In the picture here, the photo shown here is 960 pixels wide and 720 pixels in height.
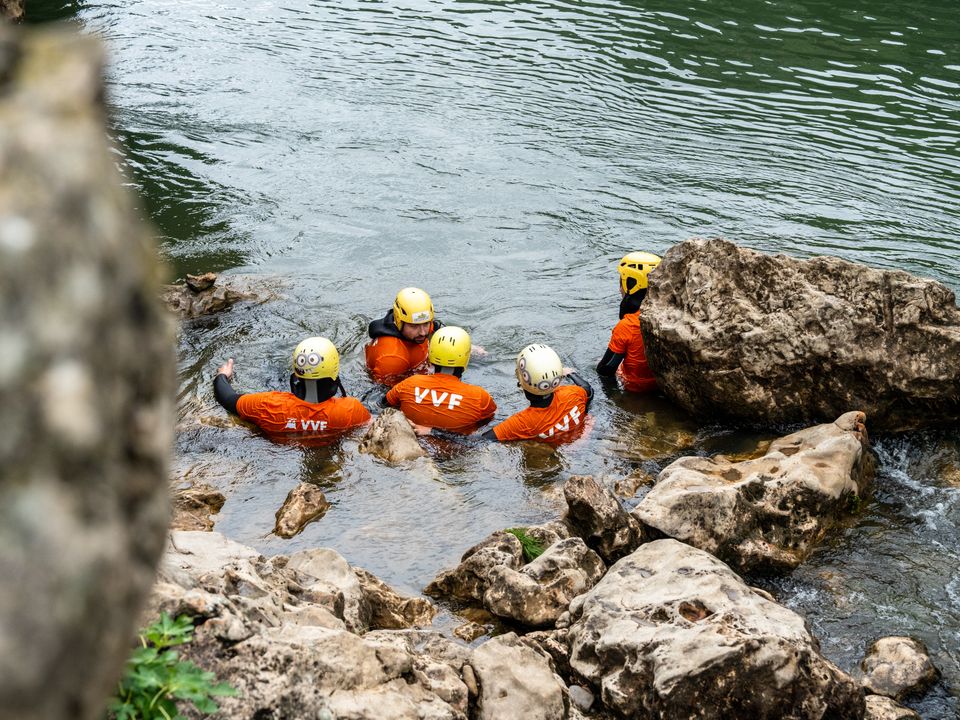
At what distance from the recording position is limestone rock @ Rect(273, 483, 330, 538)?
889 cm

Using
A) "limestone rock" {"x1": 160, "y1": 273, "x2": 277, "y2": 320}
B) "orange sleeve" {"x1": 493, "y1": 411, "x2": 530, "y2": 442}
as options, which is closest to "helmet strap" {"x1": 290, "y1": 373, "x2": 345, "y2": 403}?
"orange sleeve" {"x1": 493, "y1": 411, "x2": 530, "y2": 442}

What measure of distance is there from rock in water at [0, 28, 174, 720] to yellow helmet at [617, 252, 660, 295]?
1070cm

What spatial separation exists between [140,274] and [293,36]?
25.6 meters

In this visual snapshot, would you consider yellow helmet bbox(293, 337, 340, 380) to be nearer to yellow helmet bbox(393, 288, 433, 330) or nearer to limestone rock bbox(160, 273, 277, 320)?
yellow helmet bbox(393, 288, 433, 330)

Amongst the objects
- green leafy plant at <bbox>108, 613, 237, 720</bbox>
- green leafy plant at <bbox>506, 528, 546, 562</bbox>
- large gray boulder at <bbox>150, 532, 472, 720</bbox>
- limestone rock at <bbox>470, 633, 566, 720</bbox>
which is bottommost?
green leafy plant at <bbox>506, 528, 546, 562</bbox>

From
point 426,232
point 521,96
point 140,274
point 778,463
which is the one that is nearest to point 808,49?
point 521,96

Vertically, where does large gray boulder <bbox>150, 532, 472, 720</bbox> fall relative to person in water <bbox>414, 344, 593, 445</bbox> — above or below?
above

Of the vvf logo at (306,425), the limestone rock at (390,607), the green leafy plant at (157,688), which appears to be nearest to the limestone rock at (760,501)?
the limestone rock at (390,607)

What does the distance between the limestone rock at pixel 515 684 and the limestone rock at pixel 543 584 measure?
4.04 feet

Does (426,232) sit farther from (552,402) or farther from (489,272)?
(552,402)

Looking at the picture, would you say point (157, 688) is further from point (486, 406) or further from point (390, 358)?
point (390, 358)

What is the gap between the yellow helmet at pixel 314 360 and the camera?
10.6m

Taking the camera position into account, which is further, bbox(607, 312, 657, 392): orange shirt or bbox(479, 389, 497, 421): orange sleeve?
bbox(607, 312, 657, 392): orange shirt

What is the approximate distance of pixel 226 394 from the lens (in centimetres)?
1125
